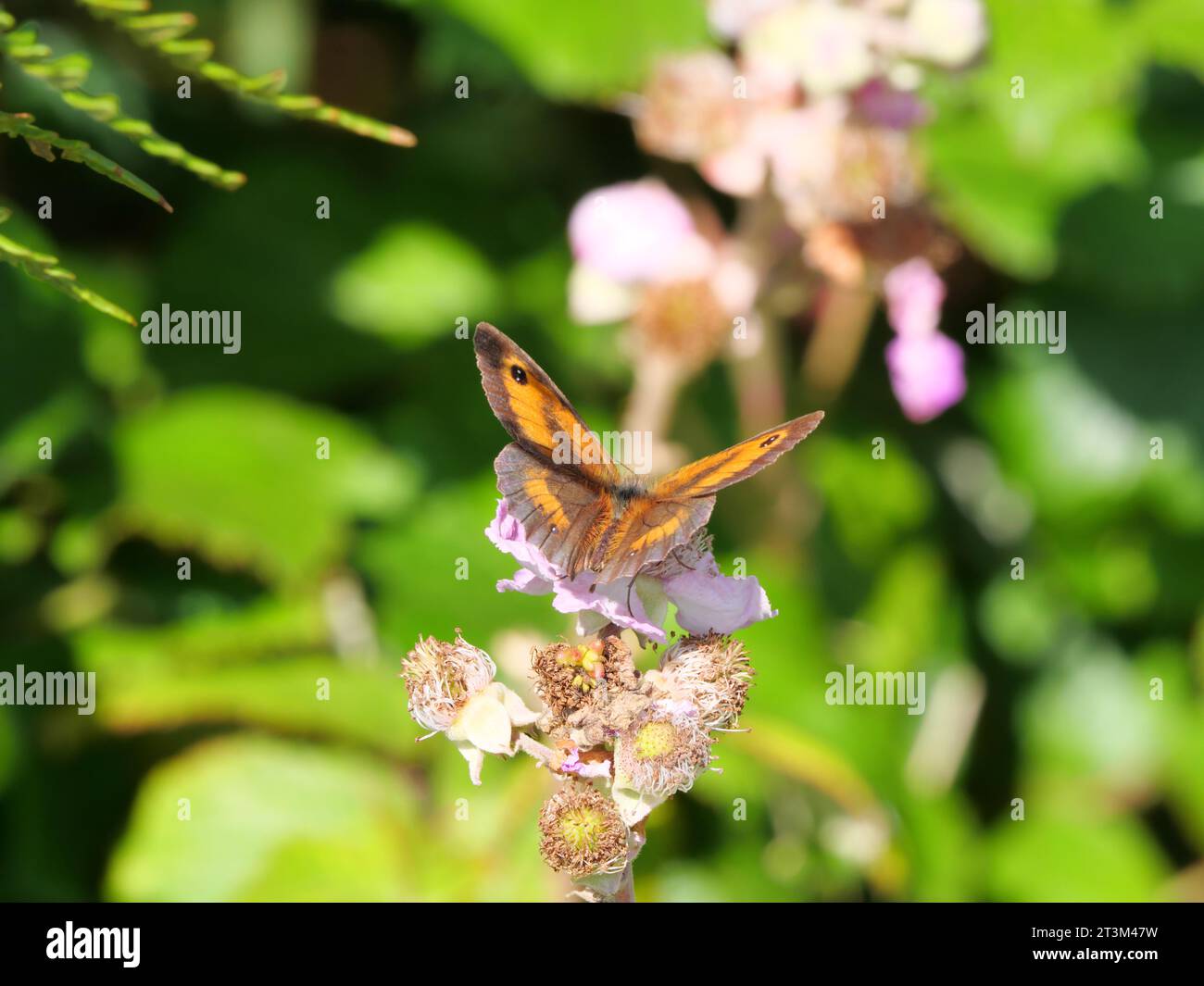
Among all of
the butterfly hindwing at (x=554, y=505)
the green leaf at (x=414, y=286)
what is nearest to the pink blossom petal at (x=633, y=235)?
Result: the green leaf at (x=414, y=286)

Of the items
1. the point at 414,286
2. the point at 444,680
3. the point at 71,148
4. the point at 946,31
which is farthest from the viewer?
the point at 414,286

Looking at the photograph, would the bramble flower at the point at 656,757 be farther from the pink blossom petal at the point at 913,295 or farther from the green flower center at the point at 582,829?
the pink blossom petal at the point at 913,295

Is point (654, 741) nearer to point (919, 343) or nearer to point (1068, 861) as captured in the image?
point (919, 343)

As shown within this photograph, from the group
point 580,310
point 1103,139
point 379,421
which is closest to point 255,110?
point 379,421

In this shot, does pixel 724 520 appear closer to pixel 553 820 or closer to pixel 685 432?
pixel 685 432

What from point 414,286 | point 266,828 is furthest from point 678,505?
point 414,286
